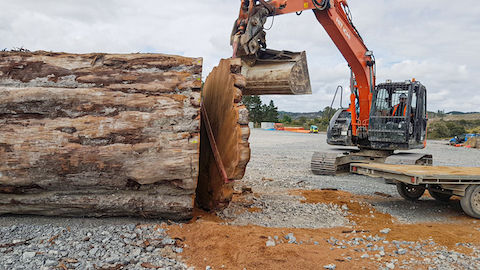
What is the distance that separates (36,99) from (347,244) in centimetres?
382

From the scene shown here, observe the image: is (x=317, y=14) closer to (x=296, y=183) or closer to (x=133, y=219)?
(x=296, y=183)

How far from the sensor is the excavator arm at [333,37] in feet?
22.1

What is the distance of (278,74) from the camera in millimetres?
5906

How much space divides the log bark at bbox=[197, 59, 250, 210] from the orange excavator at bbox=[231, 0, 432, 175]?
1248 mm

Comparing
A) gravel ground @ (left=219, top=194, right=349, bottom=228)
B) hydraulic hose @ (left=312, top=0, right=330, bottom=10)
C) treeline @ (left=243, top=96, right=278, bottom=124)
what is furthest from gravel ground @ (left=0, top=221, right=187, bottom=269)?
treeline @ (left=243, top=96, right=278, bottom=124)

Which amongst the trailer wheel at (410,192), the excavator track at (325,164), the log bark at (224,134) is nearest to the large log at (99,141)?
the log bark at (224,134)

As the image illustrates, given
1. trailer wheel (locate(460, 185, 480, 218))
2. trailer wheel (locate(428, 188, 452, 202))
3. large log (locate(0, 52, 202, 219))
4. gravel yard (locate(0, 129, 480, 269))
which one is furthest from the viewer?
trailer wheel (locate(428, 188, 452, 202))

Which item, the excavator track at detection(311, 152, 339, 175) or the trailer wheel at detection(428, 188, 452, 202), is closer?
the trailer wheel at detection(428, 188, 452, 202)

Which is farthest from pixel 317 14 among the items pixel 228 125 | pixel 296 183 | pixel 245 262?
pixel 245 262

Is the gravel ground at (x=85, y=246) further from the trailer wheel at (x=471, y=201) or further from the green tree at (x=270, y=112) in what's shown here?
the green tree at (x=270, y=112)

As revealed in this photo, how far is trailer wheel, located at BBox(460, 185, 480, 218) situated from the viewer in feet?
18.4

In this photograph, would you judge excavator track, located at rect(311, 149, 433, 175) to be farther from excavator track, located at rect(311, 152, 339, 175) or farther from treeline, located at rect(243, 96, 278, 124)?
treeline, located at rect(243, 96, 278, 124)

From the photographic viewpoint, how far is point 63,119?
162 inches

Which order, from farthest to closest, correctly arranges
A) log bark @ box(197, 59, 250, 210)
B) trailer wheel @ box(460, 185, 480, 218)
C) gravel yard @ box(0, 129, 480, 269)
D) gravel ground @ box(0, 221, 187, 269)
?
1. trailer wheel @ box(460, 185, 480, 218)
2. log bark @ box(197, 59, 250, 210)
3. gravel yard @ box(0, 129, 480, 269)
4. gravel ground @ box(0, 221, 187, 269)
